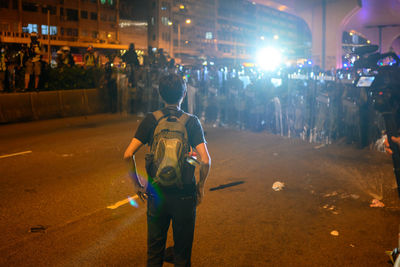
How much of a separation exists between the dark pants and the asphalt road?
3.57 ft

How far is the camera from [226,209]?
5.54 meters

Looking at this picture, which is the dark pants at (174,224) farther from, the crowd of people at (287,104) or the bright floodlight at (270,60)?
the bright floodlight at (270,60)

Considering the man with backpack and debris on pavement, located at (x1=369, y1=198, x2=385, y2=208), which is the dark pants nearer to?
the man with backpack

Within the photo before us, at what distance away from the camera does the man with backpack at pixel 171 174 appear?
283 centimetres

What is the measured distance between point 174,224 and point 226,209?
2.69 meters

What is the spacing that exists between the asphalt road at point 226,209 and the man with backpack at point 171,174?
1.14 m

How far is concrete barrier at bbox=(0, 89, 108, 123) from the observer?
13539 mm

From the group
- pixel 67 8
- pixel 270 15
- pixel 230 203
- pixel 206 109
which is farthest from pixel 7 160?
pixel 270 15

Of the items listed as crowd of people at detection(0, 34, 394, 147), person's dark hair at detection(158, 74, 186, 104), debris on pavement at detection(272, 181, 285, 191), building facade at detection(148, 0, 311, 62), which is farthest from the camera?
building facade at detection(148, 0, 311, 62)

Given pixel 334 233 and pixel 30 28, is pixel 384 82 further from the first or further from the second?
pixel 30 28

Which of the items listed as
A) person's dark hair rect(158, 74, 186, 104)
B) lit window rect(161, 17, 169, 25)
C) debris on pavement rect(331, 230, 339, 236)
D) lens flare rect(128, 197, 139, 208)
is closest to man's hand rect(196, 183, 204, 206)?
person's dark hair rect(158, 74, 186, 104)

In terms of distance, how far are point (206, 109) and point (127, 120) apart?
2.93m

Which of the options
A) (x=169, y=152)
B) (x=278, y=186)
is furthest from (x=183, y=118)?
(x=278, y=186)

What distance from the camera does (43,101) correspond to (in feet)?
48.0
